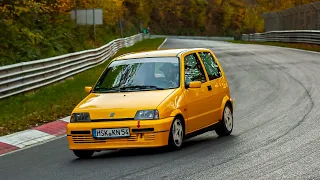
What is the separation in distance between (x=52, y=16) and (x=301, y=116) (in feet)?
82.0

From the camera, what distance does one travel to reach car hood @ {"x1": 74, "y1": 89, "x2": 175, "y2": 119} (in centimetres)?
899

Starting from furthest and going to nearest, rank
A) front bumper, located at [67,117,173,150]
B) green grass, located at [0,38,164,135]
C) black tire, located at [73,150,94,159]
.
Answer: green grass, located at [0,38,164,135], black tire, located at [73,150,94,159], front bumper, located at [67,117,173,150]

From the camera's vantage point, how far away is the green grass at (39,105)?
1368cm

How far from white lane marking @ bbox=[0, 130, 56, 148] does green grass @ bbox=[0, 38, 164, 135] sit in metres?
0.45

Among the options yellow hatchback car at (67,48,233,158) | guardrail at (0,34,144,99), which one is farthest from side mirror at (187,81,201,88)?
guardrail at (0,34,144,99)

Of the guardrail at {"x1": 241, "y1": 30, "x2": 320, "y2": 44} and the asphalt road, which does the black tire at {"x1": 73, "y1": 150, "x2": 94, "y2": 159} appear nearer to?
the asphalt road

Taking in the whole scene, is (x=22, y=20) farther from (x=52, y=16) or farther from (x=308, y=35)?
(x=308, y=35)

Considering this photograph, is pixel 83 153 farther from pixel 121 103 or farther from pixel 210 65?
pixel 210 65

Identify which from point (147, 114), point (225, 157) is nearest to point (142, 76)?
point (147, 114)

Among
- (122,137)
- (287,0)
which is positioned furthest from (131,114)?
(287,0)

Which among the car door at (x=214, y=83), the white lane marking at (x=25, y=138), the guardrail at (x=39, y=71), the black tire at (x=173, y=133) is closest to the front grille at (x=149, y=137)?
the black tire at (x=173, y=133)

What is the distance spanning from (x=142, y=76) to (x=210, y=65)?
5.36 ft

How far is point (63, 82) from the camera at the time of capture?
22.8 metres

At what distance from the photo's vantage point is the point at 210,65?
11.2m
